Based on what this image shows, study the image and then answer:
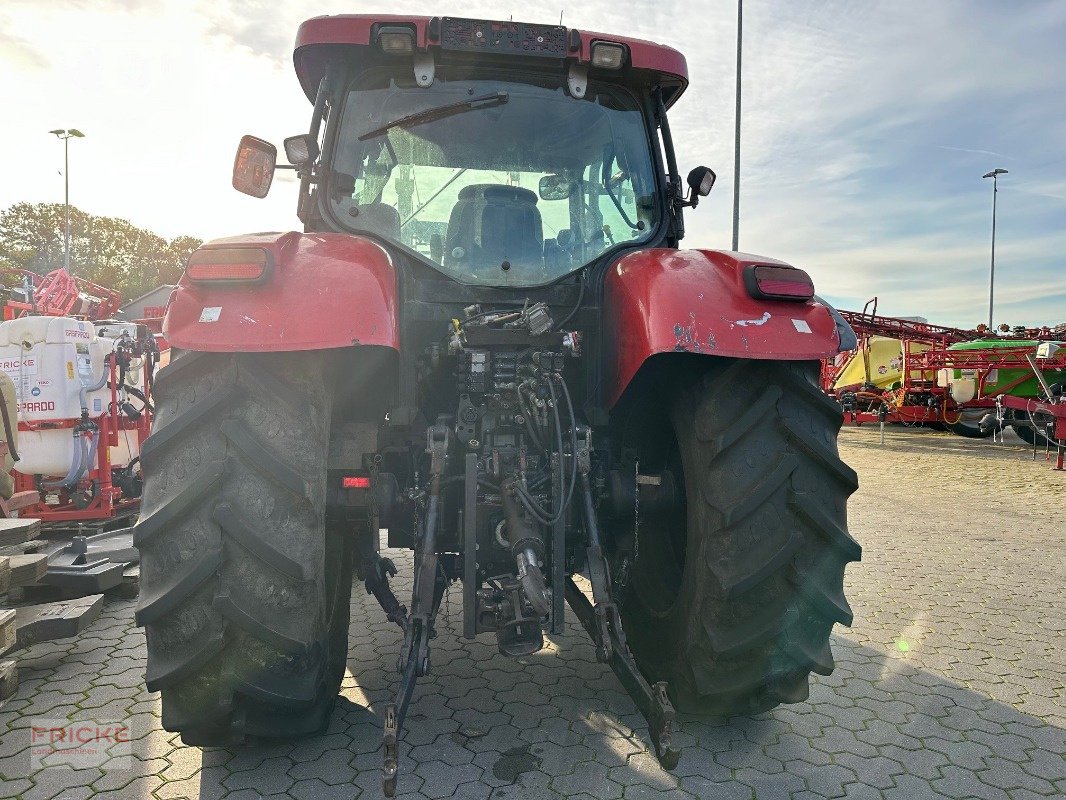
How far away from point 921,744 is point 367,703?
7.01 feet

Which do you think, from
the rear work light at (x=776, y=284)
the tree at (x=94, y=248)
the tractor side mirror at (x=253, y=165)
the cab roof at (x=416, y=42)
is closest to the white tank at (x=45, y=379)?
the tractor side mirror at (x=253, y=165)

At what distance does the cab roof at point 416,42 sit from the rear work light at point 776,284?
1.20 m

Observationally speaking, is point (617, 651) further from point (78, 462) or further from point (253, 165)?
point (78, 462)

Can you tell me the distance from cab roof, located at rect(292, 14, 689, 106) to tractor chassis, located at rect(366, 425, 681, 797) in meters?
1.58

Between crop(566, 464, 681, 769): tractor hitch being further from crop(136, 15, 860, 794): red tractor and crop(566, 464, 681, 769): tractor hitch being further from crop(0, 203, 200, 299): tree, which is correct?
crop(0, 203, 200, 299): tree

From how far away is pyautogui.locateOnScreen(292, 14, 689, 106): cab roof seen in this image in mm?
3016

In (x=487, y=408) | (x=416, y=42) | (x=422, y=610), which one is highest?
(x=416, y=42)

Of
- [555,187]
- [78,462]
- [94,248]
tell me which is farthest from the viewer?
[94,248]

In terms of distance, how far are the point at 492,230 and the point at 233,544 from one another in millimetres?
1602

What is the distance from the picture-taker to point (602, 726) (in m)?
2.93

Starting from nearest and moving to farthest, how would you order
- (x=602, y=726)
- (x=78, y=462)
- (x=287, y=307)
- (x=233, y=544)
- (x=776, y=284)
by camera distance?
(x=233, y=544) → (x=287, y=307) → (x=776, y=284) → (x=602, y=726) → (x=78, y=462)

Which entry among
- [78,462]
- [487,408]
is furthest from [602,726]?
[78,462]

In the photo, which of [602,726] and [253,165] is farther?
[253,165]

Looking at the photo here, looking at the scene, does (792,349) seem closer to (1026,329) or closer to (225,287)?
(225,287)
